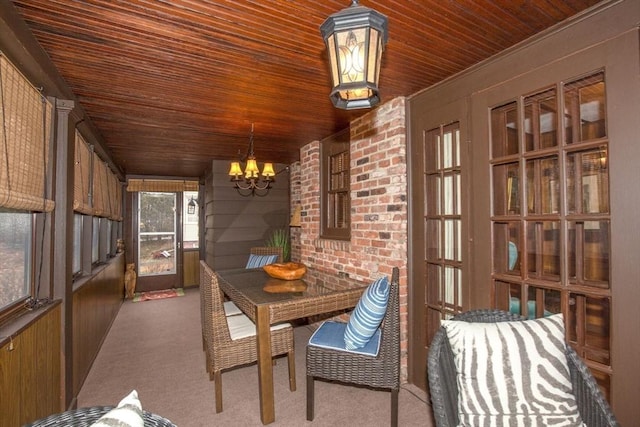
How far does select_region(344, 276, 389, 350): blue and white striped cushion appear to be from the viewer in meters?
1.85

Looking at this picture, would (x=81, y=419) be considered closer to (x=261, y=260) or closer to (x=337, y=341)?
(x=337, y=341)

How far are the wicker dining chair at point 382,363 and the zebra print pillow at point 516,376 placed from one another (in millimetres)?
621

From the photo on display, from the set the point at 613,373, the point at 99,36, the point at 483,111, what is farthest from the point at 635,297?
the point at 99,36

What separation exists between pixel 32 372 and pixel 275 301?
128 centimetres

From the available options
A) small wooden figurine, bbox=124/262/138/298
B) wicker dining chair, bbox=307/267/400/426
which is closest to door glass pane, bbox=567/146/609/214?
wicker dining chair, bbox=307/267/400/426

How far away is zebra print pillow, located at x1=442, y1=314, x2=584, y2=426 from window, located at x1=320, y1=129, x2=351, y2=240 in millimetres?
2004

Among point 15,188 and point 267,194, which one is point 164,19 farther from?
point 267,194

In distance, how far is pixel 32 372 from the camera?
165 cm

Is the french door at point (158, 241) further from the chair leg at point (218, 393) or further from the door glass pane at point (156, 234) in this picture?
the chair leg at point (218, 393)

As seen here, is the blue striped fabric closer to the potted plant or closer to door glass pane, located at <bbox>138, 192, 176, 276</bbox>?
the potted plant

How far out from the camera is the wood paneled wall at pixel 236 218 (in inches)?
198

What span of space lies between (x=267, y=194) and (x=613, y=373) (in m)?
4.65

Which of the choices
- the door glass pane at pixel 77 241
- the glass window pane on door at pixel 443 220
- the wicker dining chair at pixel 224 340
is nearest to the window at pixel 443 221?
the glass window pane on door at pixel 443 220

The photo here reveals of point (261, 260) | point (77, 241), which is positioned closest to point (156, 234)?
point (77, 241)
